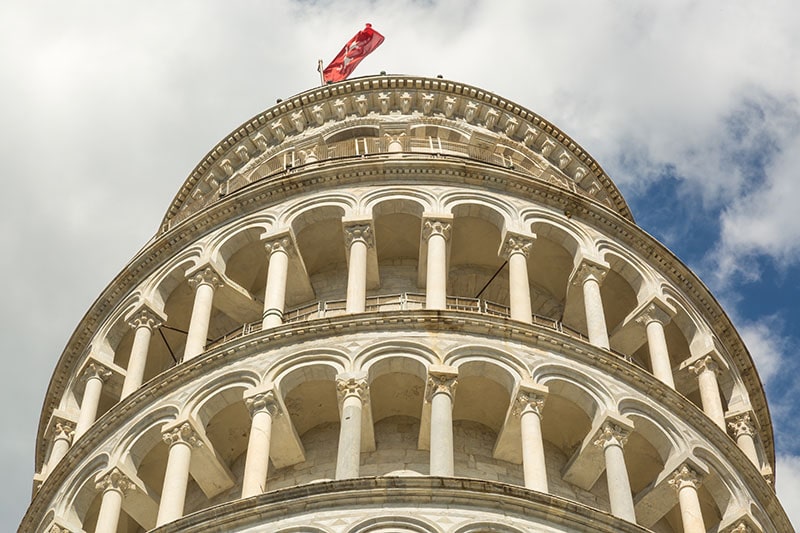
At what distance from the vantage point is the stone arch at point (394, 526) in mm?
25406

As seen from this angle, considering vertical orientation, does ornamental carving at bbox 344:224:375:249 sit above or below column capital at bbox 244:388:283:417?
above

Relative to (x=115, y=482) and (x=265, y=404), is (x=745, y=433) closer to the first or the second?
(x=265, y=404)

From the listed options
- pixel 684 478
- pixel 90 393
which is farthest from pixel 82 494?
pixel 684 478

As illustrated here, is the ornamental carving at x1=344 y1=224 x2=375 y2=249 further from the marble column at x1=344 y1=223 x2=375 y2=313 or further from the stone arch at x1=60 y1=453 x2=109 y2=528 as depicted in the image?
the stone arch at x1=60 y1=453 x2=109 y2=528

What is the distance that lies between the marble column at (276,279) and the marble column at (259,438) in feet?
7.65

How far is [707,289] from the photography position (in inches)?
1443

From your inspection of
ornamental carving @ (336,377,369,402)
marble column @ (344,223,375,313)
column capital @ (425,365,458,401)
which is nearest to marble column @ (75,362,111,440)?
marble column @ (344,223,375,313)

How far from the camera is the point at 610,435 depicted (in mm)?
29547

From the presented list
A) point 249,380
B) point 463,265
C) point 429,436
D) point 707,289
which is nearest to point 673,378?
point 707,289

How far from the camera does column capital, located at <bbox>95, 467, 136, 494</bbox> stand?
30062 millimetres

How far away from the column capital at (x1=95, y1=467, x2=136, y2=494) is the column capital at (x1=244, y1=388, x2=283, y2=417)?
2726 millimetres

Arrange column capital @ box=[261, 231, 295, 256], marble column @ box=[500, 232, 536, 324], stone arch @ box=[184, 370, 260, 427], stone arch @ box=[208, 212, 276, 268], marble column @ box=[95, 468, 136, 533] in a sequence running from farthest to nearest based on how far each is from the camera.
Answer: stone arch @ box=[208, 212, 276, 268] < column capital @ box=[261, 231, 295, 256] < marble column @ box=[500, 232, 536, 324] < stone arch @ box=[184, 370, 260, 427] < marble column @ box=[95, 468, 136, 533]

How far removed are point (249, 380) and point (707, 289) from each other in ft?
38.4

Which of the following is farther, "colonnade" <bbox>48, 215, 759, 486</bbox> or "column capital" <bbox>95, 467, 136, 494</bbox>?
"colonnade" <bbox>48, 215, 759, 486</bbox>
